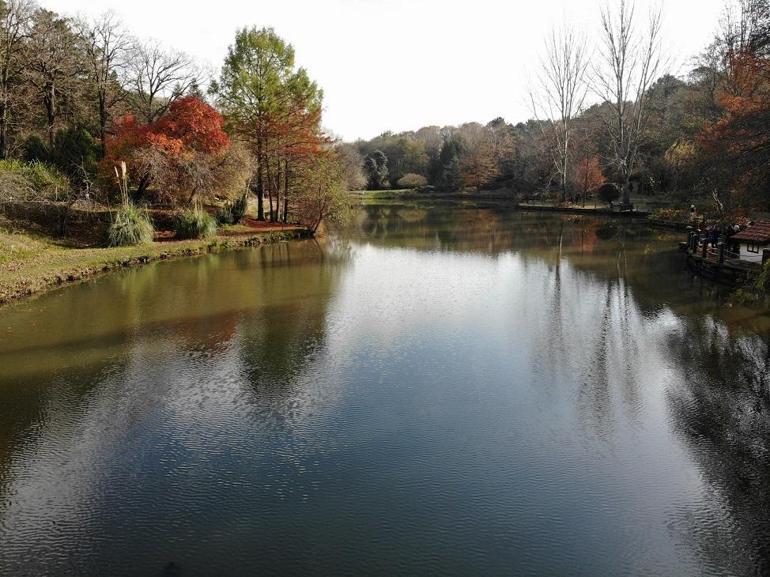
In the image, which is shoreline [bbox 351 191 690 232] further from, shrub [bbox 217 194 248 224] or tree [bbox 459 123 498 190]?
shrub [bbox 217 194 248 224]

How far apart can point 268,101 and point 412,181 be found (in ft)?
166

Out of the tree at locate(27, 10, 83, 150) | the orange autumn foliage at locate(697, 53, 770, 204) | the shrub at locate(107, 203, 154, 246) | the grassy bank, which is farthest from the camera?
the tree at locate(27, 10, 83, 150)

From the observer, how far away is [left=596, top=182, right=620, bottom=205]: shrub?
45531 mm

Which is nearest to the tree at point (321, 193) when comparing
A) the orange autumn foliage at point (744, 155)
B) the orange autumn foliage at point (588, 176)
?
the orange autumn foliage at point (744, 155)

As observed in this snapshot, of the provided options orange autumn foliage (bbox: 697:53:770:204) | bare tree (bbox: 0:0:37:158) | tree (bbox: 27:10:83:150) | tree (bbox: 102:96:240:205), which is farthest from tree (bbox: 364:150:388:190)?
orange autumn foliage (bbox: 697:53:770:204)

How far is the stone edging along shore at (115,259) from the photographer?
16203 mm

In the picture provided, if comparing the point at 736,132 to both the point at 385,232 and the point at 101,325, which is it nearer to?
the point at 101,325

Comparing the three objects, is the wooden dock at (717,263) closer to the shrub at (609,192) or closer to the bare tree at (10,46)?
the shrub at (609,192)

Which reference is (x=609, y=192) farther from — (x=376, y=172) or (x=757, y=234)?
(x=376, y=172)

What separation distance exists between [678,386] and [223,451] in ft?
23.9

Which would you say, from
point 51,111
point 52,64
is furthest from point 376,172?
point 52,64

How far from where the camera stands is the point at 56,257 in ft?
65.1

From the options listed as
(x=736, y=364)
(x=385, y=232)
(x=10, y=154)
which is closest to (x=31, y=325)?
(x=736, y=364)

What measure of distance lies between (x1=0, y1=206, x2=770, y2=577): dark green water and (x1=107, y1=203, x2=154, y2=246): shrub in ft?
24.7
